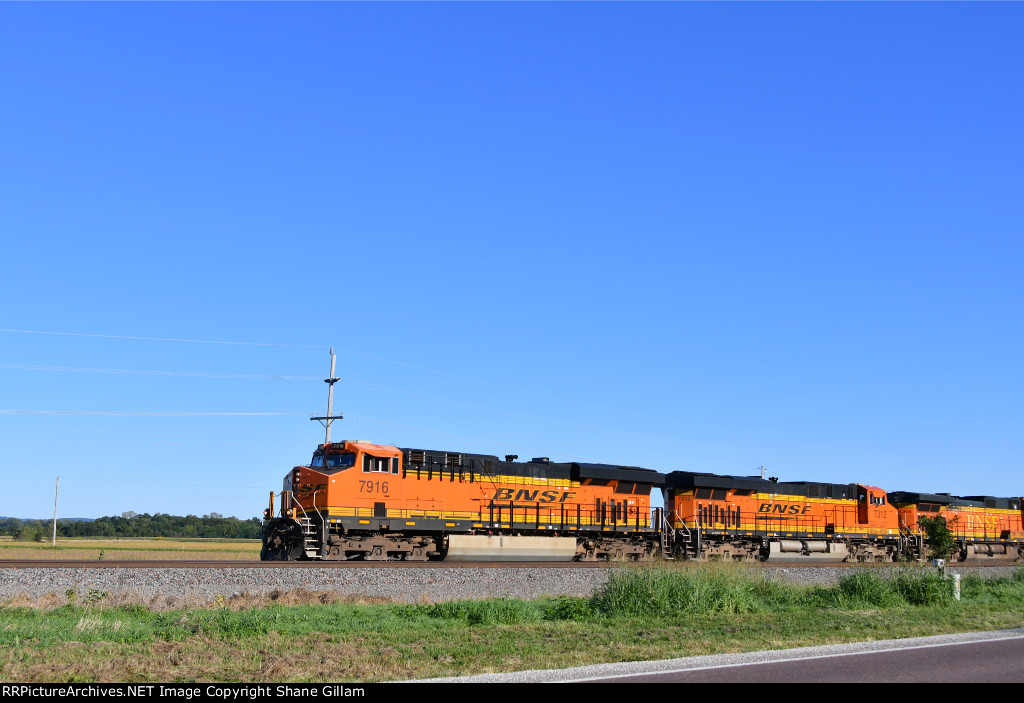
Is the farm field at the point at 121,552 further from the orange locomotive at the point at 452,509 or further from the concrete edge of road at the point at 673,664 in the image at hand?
the concrete edge of road at the point at 673,664

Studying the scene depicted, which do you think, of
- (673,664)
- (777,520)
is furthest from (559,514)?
(673,664)

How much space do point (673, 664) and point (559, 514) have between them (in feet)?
65.2

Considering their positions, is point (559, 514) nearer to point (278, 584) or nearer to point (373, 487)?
point (373, 487)

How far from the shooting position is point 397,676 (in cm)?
993

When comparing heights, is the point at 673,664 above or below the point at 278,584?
above

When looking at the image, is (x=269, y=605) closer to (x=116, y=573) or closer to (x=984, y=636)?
(x=116, y=573)

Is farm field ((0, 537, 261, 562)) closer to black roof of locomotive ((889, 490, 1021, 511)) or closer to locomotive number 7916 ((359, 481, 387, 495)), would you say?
locomotive number 7916 ((359, 481, 387, 495))

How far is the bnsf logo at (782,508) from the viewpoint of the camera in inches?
1399

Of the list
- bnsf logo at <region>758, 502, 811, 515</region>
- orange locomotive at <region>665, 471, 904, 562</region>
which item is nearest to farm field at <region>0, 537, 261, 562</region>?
orange locomotive at <region>665, 471, 904, 562</region>

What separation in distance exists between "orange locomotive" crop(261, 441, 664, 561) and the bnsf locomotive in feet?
0.13

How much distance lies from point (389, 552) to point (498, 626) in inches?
469

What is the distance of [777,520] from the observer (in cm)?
3562

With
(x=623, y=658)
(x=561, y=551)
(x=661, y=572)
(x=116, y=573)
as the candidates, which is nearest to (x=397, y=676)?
(x=623, y=658)

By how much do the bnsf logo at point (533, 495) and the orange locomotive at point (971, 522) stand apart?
716 inches
